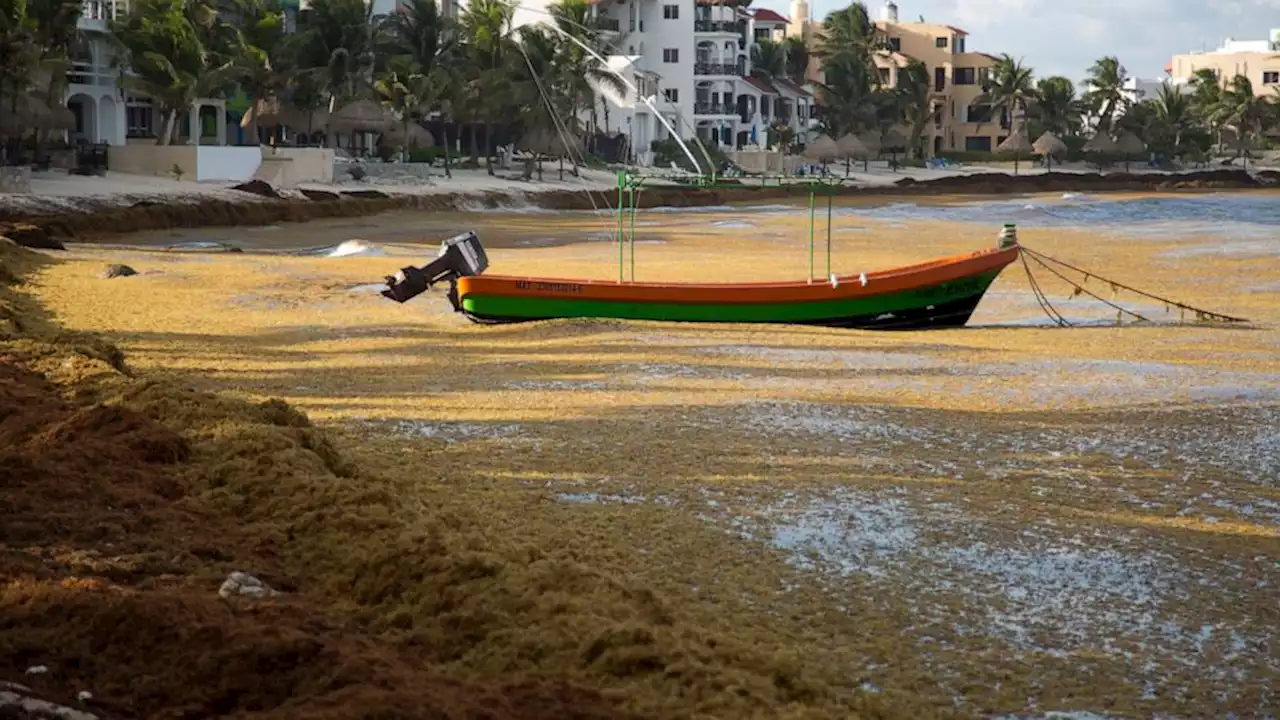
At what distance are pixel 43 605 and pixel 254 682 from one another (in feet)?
3.49

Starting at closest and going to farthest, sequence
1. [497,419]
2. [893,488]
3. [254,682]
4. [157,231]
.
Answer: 1. [254,682]
2. [893,488]
3. [497,419]
4. [157,231]

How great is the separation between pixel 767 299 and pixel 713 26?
241 ft

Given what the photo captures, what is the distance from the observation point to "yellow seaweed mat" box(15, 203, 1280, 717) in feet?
20.4

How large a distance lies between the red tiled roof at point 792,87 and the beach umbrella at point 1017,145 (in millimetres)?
12195

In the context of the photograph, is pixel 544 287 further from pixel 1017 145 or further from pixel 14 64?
pixel 1017 145

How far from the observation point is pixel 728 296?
18.5 metres

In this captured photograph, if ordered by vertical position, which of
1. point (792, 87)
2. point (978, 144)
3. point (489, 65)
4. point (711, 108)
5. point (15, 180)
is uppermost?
point (792, 87)

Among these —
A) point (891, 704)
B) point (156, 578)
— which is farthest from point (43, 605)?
point (891, 704)

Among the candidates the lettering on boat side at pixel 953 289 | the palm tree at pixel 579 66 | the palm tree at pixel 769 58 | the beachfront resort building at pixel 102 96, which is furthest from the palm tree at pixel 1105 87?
the lettering on boat side at pixel 953 289

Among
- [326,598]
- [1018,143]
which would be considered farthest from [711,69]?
[326,598]

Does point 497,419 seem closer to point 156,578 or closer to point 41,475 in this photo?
point 41,475

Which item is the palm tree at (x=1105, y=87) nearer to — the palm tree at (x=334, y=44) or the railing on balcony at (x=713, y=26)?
the railing on balcony at (x=713, y=26)

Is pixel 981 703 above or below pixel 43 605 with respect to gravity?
below

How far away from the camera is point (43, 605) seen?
5891 millimetres
